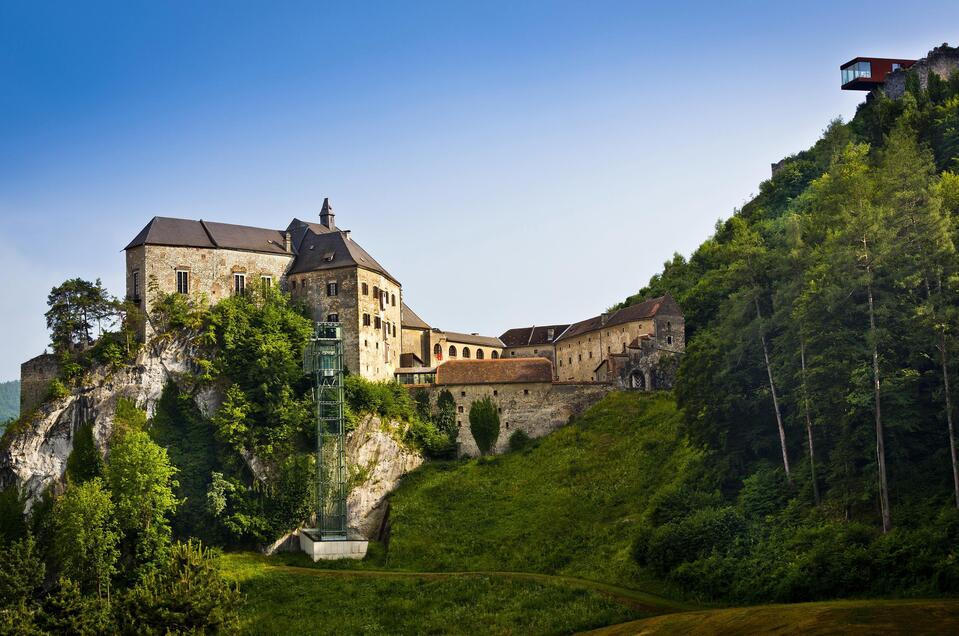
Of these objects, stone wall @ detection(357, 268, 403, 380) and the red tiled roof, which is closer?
the red tiled roof

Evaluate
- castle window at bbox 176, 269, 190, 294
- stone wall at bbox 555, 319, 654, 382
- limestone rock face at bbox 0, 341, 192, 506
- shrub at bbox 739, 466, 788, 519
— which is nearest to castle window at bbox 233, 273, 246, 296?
castle window at bbox 176, 269, 190, 294

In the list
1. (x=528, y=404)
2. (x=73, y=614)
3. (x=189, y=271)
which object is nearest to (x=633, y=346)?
(x=528, y=404)

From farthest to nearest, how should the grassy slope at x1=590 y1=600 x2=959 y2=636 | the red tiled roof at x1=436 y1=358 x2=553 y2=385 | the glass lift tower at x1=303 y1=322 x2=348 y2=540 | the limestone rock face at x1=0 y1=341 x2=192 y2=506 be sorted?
the red tiled roof at x1=436 y1=358 x2=553 y2=385
the limestone rock face at x1=0 y1=341 x2=192 y2=506
the glass lift tower at x1=303 y1=322 x2=348 y2=540
the grassy slope at x1=590 y1=600 x2=959 y2=636

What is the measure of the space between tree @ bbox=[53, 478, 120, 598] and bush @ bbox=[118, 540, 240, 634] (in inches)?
295

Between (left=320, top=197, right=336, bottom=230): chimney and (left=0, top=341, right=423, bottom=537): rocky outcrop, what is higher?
(left=320, top=197, right=336, bottom=230): chimney

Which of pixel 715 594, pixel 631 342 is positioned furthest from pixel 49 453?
pixel 715 594

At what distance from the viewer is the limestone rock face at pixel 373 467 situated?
2450 inches

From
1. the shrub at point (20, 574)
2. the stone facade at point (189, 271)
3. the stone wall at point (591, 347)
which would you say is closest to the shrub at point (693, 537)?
the stone wall at point (591, 347)

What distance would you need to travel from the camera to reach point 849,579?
34156 mm

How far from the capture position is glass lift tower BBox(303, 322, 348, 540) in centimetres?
5956

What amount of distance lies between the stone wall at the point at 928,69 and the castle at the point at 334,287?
32.9 meters

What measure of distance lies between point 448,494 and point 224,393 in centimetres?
1655

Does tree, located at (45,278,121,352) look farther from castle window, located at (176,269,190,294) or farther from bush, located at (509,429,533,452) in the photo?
bush, located at (509,429,533,452)

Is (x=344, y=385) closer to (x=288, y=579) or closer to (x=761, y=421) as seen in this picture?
(x=288, y=579)
